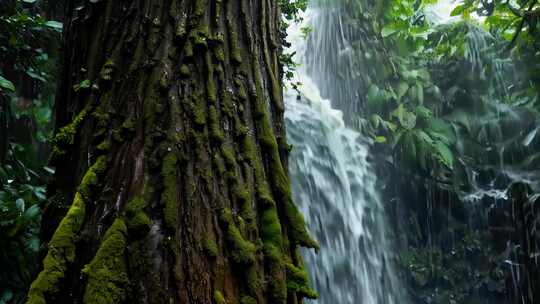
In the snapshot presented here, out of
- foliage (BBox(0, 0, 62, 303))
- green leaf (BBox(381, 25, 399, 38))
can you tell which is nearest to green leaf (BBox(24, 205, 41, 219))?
foliage (BBox(0, 0, 62, 303))

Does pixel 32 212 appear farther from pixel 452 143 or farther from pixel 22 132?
pixel 452 143

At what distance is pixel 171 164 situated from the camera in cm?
118

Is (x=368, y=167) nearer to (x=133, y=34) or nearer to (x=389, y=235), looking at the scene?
(x=389, y=235)

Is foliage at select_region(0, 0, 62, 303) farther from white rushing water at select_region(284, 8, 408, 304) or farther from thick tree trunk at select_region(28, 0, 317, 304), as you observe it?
white rushing water at select_region(284, 8, 408, 304)

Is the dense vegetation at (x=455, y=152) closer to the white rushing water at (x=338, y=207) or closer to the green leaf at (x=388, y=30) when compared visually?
the green leaf at (x=388, y=30)

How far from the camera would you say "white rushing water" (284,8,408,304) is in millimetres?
6238

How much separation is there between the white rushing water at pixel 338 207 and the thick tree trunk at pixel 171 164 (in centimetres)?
476

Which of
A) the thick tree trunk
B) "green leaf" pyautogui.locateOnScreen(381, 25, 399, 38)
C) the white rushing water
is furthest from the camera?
"green leaf" pyautogui.locateOnScreen(381, 25, 399, 38)

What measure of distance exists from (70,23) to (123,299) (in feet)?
3.46

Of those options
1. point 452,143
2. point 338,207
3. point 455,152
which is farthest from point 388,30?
point 338,207

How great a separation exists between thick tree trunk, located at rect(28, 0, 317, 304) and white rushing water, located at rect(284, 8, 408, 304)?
4.76m

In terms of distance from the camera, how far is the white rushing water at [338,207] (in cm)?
624

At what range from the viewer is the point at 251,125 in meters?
1.36

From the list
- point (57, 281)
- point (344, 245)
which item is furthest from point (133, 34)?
point (344, 245)
